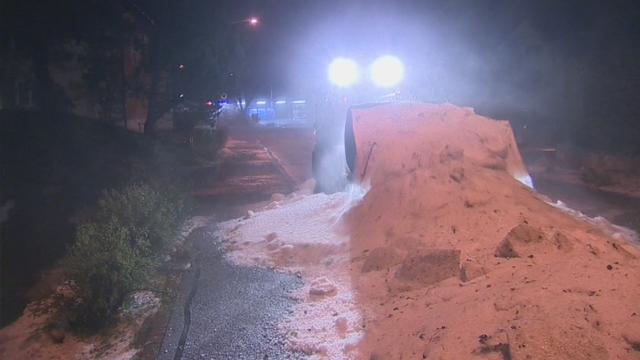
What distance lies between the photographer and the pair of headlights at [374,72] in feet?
38.4

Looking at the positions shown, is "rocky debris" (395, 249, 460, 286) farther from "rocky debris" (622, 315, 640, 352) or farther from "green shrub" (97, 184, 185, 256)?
"green shrub" (97, 184, 185, 256)

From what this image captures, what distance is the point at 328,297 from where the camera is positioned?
18.2 feet

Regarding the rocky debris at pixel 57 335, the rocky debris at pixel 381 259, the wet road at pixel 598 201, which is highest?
the rocky debris at pixel 381 259

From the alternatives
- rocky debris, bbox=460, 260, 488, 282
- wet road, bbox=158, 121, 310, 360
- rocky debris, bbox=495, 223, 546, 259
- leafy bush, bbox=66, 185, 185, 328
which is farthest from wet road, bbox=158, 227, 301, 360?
rocky debris, bbox=495, 223, 546, 259

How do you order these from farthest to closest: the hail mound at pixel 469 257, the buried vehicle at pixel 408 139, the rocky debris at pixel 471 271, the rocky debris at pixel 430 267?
the buried vehicle at pixel 408 139 → the rocky debris at pixel 430 267 → the rocky debris at pixel 471 271 → the hail mound at pixel 469 257

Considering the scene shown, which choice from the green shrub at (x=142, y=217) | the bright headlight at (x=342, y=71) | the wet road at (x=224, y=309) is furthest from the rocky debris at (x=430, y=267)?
the bright headlight at (x=342, y=71)

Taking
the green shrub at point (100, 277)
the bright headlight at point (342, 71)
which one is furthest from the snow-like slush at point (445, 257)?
the bright headlight at point (342, 71)

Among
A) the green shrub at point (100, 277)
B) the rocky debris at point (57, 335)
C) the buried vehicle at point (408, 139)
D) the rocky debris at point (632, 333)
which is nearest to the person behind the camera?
the rocky debris at point (632, 333)

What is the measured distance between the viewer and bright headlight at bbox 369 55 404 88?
12.1 metres

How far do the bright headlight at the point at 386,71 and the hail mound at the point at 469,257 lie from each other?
368 cm

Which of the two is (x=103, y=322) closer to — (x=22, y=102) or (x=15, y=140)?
(x=15, y=140)

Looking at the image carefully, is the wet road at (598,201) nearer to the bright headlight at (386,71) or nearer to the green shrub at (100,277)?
the bright headlight at (386,71)

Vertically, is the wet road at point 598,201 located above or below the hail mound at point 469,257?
below

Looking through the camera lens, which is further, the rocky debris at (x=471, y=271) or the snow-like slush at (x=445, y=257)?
the rocky debris at (x=471, y=271)
